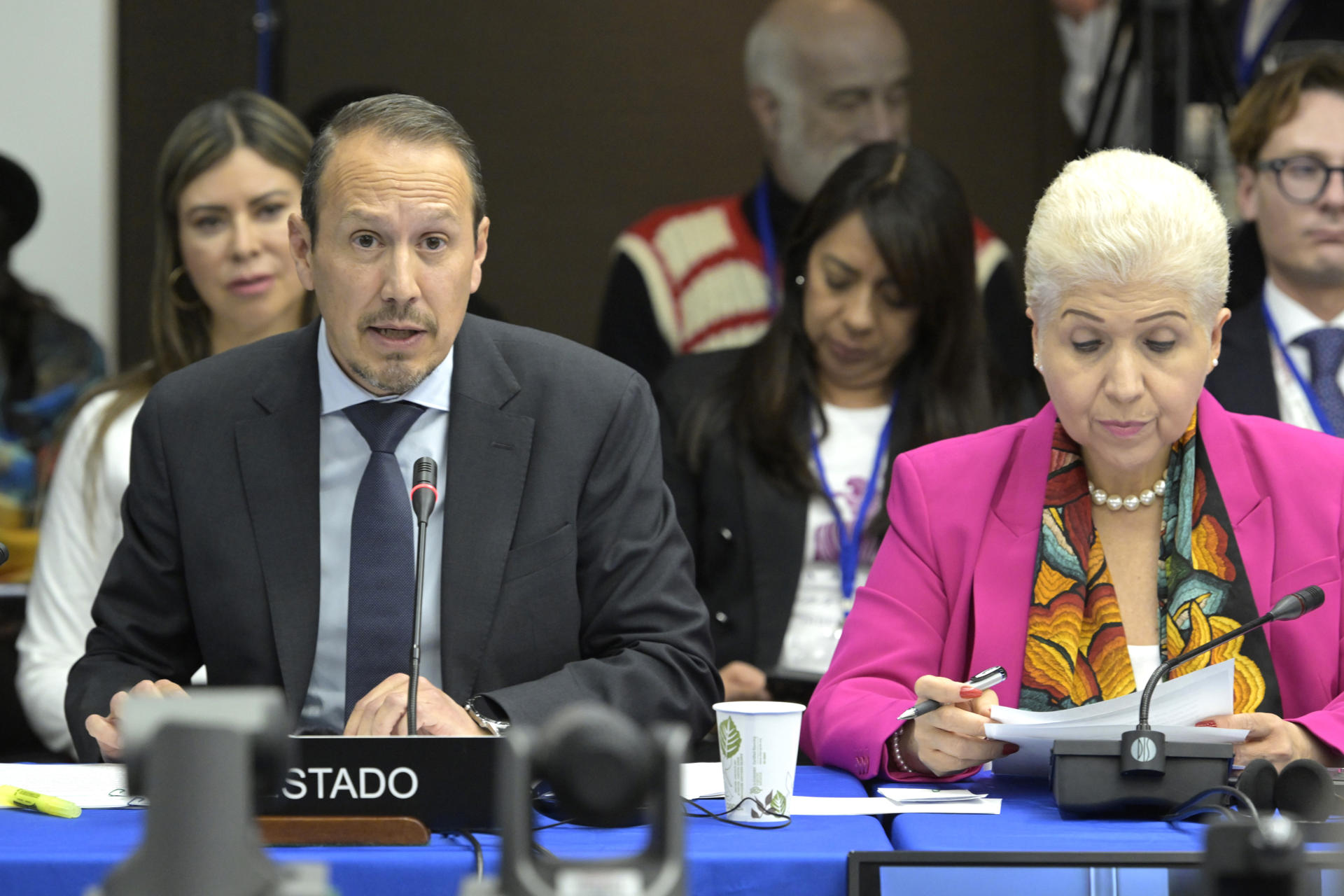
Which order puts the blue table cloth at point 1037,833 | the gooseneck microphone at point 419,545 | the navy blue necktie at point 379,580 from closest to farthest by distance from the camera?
the blue table cloth at point 1037,833 < the gooseneck microphone at point 419,545 < the navy blue necktie at point 379,580

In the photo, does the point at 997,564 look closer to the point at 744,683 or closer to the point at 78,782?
the point at 744,683

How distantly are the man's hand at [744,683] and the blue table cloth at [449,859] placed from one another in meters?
1.37

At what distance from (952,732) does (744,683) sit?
1152 mm

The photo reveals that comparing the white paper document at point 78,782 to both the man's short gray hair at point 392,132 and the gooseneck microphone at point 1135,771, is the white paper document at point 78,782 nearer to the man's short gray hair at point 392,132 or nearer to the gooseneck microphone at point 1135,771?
the man's short gray hair at point 392,132

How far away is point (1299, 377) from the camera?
10.4ft

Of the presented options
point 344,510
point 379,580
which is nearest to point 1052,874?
point 379,580

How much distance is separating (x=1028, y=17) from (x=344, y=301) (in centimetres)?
392

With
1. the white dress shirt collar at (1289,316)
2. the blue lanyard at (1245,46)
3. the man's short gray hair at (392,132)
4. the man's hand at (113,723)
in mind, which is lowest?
the man's hand at (113,723)

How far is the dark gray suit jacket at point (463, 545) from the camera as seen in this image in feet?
7.18

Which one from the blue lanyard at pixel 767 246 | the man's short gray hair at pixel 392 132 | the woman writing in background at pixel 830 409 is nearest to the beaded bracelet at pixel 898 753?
the man's short gray hair at pixel 392 132

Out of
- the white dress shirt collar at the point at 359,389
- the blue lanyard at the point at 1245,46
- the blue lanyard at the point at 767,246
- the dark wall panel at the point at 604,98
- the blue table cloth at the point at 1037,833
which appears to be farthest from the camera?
the dark wall panel at the point at 604,98

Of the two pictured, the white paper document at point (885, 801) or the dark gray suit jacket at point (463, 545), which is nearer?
the white paper document at point (885, 801)

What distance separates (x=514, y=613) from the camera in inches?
87.3

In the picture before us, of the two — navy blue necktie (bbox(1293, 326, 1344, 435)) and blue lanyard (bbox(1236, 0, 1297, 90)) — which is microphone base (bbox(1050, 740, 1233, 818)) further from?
blue lanyard (bbox(1236, 0, 1297, 90))
